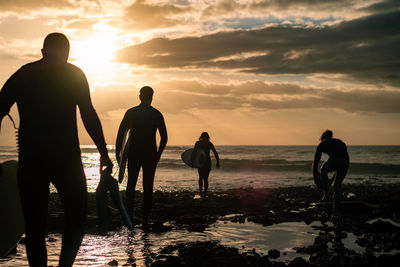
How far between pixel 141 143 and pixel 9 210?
3424mm

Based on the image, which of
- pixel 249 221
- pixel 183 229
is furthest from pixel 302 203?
pixel 183 229

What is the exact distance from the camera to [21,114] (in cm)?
397

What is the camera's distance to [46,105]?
13.0 feet

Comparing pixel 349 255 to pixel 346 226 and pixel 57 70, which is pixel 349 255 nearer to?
pixel 346 226

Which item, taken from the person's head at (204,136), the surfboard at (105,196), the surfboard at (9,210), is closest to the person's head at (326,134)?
the person's head at (204,136)

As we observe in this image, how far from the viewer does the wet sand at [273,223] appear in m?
5.90

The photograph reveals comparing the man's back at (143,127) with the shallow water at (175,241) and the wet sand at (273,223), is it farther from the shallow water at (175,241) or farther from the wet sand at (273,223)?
the wet sand at (273,223)

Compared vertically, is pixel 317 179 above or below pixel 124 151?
below

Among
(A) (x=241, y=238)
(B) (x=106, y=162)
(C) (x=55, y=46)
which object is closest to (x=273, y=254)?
(A) (x=241, y=238)

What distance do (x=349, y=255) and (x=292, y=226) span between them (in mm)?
3146

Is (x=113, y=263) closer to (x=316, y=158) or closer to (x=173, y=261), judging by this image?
(x=173, y=261)

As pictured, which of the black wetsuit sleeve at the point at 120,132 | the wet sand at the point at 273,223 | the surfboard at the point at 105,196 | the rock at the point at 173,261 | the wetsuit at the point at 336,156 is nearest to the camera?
the surfboard at the point at 105,196

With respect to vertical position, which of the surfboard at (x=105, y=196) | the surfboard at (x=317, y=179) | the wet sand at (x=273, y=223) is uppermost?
the surfboard at (x=105, y=196)

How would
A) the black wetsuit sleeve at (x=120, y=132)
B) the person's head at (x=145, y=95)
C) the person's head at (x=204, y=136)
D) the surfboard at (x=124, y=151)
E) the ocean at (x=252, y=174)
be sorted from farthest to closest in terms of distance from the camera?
the ocean at (x=252, y=174), the person's head at (x=204, y=136), the person's head at (x=145, y=95), the black wetsuit sleeve at (x=120, y=132), the surfboard at (x=124, y=151)
